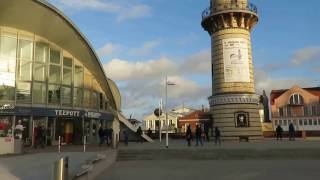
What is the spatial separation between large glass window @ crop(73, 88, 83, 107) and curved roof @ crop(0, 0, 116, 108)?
2.62 metres

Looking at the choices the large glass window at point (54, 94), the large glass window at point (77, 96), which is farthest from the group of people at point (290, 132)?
the large glass window at point (54, 94)

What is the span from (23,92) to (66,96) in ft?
14.0

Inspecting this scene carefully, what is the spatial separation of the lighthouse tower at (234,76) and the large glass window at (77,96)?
14.1m

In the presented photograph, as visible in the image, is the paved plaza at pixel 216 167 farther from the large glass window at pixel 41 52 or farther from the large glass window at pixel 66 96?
the large glass window at pixel 41 52

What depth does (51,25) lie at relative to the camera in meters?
35.2

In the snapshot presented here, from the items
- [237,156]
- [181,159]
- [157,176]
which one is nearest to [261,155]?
[237,156]

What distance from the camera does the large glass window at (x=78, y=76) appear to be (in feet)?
127

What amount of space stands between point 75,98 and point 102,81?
4196 millimetres

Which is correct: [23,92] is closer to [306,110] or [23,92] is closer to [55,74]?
[55,74]

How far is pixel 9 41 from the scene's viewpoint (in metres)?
33.7

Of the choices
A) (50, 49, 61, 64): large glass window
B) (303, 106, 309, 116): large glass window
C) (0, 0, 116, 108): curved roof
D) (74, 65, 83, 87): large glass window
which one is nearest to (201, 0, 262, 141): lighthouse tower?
(0, 0, 116, 108): curved roof

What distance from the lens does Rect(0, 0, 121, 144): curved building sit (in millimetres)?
32969

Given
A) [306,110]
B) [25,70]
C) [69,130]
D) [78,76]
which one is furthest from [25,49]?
[306,110]

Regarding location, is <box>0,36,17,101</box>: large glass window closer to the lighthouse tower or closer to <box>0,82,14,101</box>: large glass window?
<box>0,82,14,101</box>: large glass window
